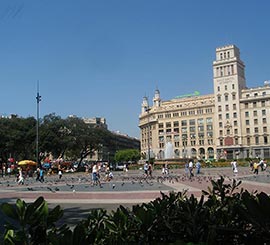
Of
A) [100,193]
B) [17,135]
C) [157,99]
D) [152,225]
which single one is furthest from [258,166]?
[157,99]

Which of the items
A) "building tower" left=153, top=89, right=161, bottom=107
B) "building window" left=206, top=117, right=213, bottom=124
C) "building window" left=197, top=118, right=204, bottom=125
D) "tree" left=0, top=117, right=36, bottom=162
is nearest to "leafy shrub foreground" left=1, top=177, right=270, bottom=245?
"tree" left=0, top=117, right=36, bottom=162

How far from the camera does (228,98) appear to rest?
105m

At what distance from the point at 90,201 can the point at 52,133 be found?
48.7 m

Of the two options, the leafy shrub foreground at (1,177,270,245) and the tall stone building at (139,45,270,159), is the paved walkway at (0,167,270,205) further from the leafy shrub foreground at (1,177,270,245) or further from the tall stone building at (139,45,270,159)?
the tall stone building at (139,45,270,159)

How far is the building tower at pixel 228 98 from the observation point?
104m

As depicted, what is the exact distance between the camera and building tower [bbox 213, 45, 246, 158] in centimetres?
10362

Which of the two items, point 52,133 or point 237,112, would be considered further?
point 237,112

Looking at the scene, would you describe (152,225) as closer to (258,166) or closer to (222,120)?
(258,166)

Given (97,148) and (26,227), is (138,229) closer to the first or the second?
(26,227)

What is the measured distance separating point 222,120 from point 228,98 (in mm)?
6742

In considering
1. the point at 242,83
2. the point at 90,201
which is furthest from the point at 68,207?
the point at 242,83

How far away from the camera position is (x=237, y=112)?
10338 centimetres

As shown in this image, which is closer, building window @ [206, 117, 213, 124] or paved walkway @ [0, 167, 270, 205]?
paved walkway @ [0, 167, 270, 205]

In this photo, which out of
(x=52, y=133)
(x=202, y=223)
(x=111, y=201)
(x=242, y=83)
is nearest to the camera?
(x=202, y=223)
